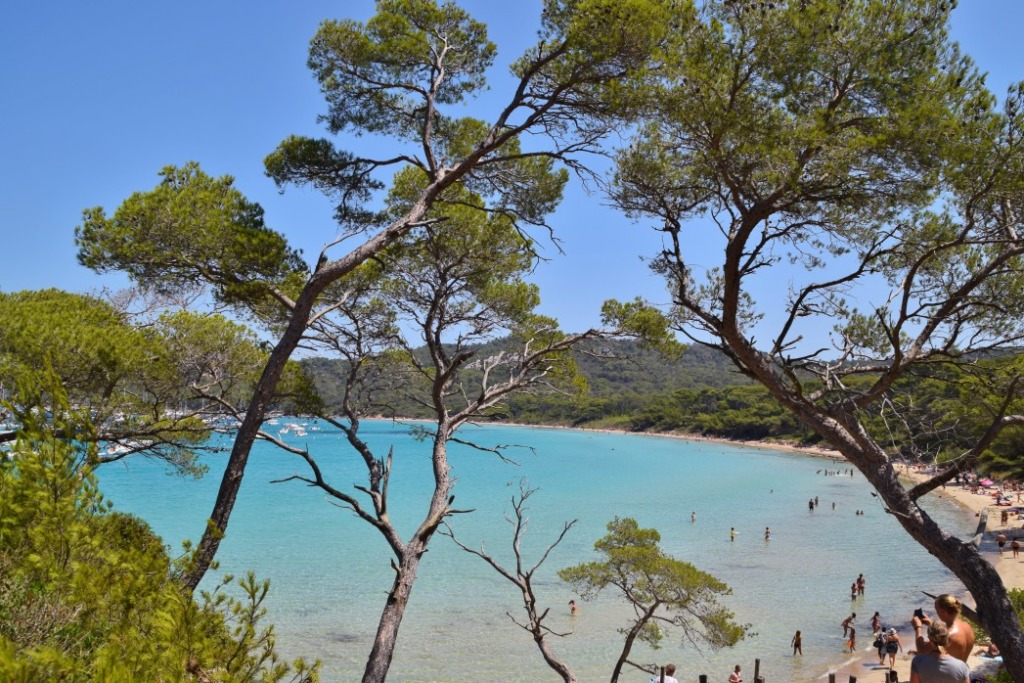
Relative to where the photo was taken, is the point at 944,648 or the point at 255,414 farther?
the point at 255,414

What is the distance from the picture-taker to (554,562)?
84.7 feet

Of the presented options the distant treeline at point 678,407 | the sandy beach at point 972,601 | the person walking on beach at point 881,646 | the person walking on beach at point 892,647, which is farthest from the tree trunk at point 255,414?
the distant treeline at point 678,407

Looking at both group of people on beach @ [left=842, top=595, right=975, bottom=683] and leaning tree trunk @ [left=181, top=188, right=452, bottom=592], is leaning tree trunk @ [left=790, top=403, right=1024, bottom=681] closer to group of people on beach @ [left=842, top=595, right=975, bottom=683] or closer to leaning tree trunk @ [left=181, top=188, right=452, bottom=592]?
group of people on beach @ [left=842, top=595, right=975, bottom=683]

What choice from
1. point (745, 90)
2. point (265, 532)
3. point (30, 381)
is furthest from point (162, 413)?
point (265, 532)

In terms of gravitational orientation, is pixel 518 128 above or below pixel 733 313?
above

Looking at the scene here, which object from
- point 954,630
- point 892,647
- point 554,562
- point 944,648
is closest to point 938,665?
point 944,648

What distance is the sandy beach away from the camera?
13349 mm

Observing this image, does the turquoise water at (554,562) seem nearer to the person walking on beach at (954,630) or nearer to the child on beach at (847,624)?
the child on beach at (847,624)

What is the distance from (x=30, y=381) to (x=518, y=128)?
15.2 ft

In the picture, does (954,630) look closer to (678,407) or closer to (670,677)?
(670,677)

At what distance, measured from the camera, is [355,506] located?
7.05 metres

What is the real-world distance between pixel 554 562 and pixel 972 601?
14.6 m

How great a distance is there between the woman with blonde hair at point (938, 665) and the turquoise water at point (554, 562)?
21.0ft

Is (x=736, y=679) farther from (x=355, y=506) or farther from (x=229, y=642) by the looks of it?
(x=229, y=642)
